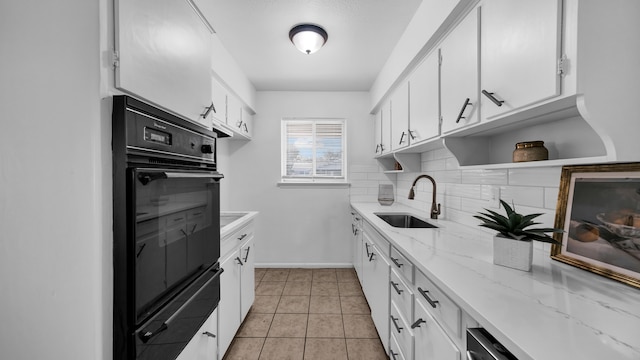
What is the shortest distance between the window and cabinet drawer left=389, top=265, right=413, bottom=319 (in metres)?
2.22

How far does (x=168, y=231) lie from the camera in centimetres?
107

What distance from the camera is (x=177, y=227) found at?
1.13 meters

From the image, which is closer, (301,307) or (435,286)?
(435,286)

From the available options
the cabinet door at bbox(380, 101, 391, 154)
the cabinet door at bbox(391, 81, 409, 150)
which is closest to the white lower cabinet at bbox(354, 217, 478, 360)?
the cabinet door at bbox(391, 81, 409, 150)

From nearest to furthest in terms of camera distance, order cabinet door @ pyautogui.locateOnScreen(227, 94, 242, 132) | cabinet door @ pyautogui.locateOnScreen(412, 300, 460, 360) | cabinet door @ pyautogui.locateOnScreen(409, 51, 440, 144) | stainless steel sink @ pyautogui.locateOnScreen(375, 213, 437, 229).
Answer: cabinet door @ pyautogui.locateOnScreen(412, 300, 460, 360), cabinet door @ pyautogui.locateOnScreen(409, 51, 440, 144), stainless steel sink @ pyautogui.locateOnScreen(375, 213, 437, 229), cabinet door @ pyautogui.locateOnScreen(227, 94, 242, 132)

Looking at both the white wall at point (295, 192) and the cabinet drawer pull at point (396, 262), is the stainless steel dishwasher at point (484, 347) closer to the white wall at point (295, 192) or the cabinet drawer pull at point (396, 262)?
the cabinet drawer pull at point (396, 262)

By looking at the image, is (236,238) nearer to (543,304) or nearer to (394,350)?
(394,350)

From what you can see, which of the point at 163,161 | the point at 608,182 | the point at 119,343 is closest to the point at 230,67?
the point at 163,161

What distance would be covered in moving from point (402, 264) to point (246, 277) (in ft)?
4.67

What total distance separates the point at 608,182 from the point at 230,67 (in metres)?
2.72

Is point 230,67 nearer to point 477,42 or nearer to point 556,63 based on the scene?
point 477,42

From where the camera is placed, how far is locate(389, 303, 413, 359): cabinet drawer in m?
1.31

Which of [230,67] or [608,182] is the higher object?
[230,67]

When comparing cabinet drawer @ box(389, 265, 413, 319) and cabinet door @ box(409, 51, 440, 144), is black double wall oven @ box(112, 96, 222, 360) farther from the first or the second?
cabinet door @ box(409, 51, 440, 144)
